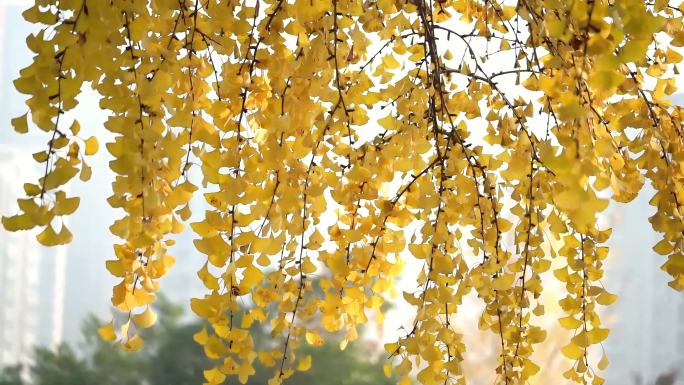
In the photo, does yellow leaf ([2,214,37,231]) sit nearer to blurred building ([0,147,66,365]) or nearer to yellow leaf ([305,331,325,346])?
yellow leaf ([305,331,325,346])

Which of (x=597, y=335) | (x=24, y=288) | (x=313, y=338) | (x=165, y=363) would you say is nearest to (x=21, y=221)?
(x=313, y=338)

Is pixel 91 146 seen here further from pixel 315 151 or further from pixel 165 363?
pixel 165 363

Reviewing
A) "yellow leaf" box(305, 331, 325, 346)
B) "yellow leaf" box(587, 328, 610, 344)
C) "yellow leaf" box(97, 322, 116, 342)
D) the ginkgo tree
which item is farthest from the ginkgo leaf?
"yellow leaf" box(587, 328, 610, 344)

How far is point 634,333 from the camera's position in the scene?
2.56 m

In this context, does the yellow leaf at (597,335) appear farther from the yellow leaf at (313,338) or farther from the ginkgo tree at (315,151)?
the yellow leaf at (313,338)

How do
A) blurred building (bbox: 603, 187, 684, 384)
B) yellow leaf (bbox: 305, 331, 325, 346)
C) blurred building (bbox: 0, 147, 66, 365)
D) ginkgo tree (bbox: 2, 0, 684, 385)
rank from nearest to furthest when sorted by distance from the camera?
1. ginkgo tree (bbox: 2, 0, 684, 385)
2. yellow leaf (bbox: 305, 331, 325, 346)
3. blurred building (bbox: 603, 187, 684, 384)
4. blurred building (bbox: 0, 147, 66, 365)

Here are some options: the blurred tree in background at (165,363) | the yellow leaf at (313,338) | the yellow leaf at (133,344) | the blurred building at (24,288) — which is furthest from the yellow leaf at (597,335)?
the blurred building at (24,288)

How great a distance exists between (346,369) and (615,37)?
2084mm

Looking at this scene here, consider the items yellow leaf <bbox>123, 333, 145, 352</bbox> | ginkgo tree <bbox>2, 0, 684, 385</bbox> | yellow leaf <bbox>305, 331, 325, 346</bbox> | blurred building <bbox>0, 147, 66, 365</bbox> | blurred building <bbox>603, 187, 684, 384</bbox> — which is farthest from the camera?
blurred building <bbox>0, 147, 66, 365</bbox>

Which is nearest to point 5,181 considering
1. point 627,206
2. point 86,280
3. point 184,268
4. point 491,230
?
point 86,280

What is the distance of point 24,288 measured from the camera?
8.85 feet

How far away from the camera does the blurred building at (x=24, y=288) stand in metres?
2.67

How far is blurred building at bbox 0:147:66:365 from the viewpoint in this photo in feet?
8.77

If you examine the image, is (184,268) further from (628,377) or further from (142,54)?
(142,54)
